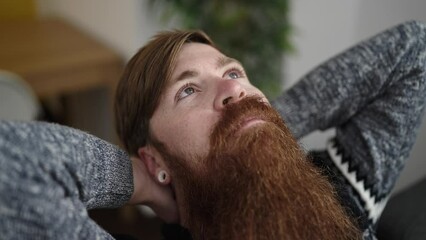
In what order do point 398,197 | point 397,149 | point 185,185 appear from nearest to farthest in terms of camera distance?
1. point 185,185
2. point 397,149
3. point 398,197

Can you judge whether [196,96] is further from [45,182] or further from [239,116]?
[45,182]

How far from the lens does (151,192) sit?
3.21 ft

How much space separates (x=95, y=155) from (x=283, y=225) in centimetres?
30

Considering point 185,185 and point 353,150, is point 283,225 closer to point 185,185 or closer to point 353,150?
point 185,185

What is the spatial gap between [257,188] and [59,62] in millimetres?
1432

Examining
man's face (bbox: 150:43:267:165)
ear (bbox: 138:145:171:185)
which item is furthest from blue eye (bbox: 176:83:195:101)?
ear (bbox: 138:145:171:185)

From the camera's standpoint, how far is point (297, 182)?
0.81 m

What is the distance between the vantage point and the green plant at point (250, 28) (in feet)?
6.65

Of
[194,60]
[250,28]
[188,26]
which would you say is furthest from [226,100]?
[250,28]

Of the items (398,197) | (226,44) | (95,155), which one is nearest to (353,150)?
(398,197)

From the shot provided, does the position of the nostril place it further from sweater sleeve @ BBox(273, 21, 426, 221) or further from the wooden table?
the wooden table

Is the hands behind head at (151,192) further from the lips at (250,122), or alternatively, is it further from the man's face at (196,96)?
the lips at (250,122)

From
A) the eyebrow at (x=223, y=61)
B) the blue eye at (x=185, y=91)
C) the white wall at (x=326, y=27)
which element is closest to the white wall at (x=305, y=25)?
the white wall at (x=326, y=27)

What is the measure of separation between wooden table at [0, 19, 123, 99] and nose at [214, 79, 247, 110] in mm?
1253
